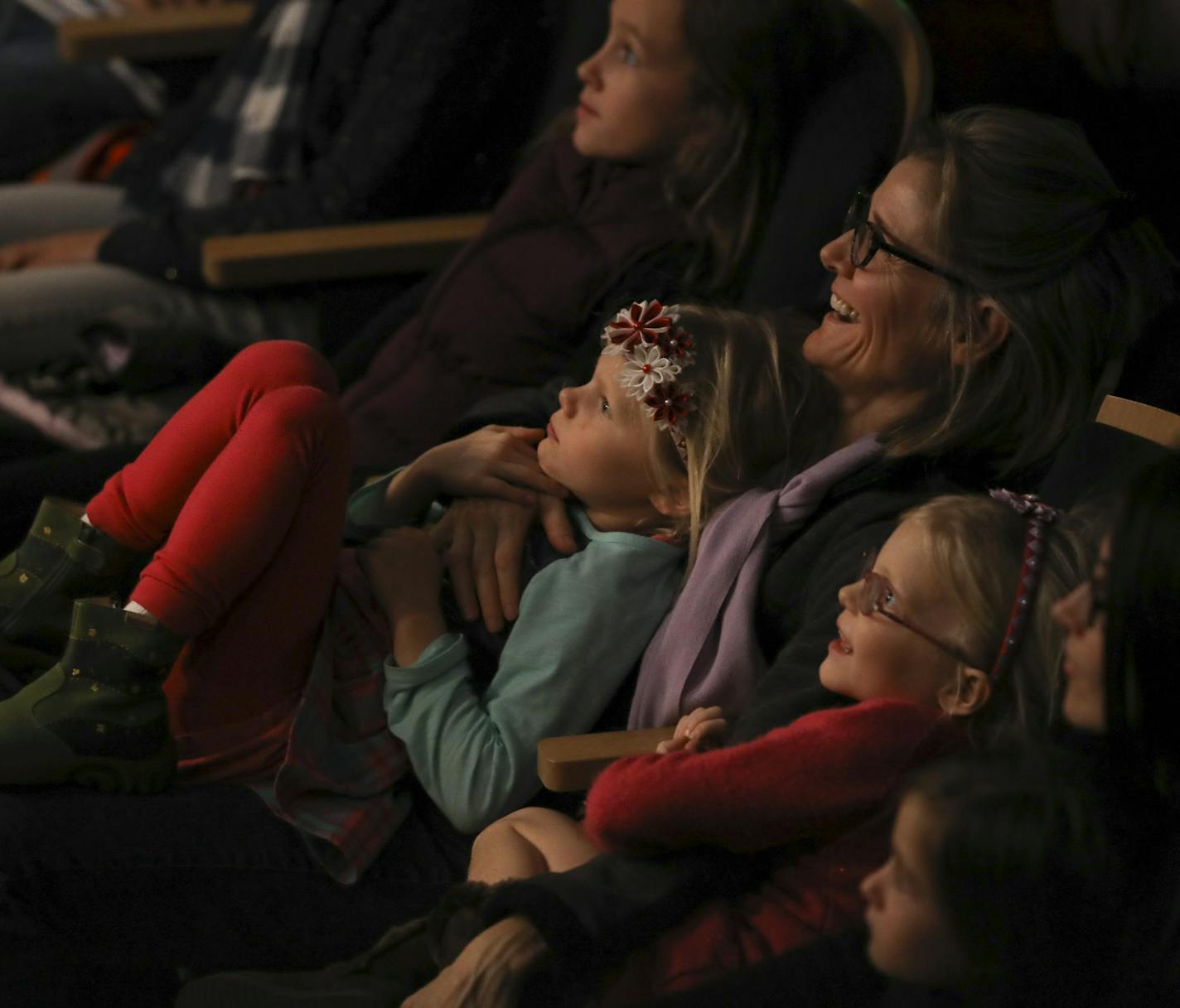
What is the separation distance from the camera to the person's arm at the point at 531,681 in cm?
100

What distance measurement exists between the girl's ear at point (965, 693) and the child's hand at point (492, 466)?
0.41 m

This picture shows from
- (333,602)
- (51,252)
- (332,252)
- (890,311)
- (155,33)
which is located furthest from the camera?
(155,33)

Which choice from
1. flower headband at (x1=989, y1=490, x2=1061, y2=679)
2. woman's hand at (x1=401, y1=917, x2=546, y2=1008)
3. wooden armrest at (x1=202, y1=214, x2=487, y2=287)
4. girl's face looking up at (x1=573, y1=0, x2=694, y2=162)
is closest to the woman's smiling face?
flower headband at (x1=989, y1=490, x2=1061, y2=679)

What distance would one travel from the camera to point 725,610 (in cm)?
100

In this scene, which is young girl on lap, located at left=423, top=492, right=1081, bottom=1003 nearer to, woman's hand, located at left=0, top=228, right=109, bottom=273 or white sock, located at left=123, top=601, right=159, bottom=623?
white sock, located at left=123, top=601, right=159, bottom=623

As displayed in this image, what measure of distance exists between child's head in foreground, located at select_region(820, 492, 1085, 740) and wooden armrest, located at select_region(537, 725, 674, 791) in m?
0.13

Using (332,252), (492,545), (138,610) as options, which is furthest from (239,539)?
(332,252)

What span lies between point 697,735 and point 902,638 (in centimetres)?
15

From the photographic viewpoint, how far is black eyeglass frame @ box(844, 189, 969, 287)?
3.29 ft

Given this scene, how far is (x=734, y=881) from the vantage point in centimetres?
80

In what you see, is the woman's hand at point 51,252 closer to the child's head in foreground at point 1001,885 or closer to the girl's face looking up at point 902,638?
the girl's face looking up at point 902,638

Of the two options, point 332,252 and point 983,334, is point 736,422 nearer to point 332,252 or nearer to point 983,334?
point 983,334

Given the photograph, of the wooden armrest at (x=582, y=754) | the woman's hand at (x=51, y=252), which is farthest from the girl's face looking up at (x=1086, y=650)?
the woman's hand at (x=51, y=252)

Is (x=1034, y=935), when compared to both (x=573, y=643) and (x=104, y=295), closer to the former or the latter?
(x=573, y=643)
